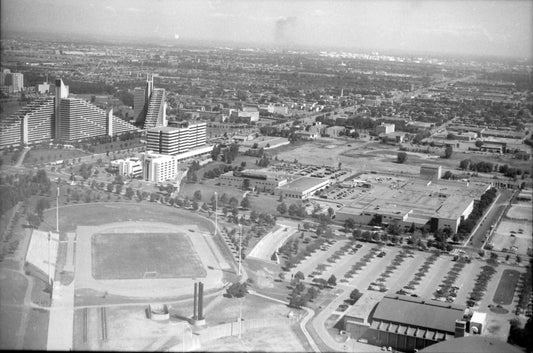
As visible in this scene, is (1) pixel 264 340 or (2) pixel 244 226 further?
(2) pixel 244 226

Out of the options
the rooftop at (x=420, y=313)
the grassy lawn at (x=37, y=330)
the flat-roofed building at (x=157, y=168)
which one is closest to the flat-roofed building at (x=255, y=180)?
the flat-roofed building at (x=157, y=168)

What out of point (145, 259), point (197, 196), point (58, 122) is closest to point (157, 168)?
point (197, 196)

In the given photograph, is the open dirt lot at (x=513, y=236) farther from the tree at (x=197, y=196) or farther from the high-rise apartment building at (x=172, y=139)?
the high-rise apartment building at (x=172, y=139)

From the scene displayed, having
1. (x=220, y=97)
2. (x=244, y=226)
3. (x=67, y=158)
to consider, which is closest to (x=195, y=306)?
(x=244, y=226)

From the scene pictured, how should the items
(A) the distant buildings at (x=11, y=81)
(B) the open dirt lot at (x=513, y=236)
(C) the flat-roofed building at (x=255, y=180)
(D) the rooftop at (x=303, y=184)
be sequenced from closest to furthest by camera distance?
1. (B) the open dirt lot at (x=513, y=236)
2. (D) the rooftop at (x=303, y=184)
3. (C) the flat-roofed building at (x=255, y=180)
4. (A) the distant buildings at (x=11, y=81)

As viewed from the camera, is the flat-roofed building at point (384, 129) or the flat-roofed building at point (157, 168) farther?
the flat-roofed building at point (384, 129)

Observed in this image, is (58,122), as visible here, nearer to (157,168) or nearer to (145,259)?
(157,168)

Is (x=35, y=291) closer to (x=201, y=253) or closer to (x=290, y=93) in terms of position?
(x=201, y=253)
